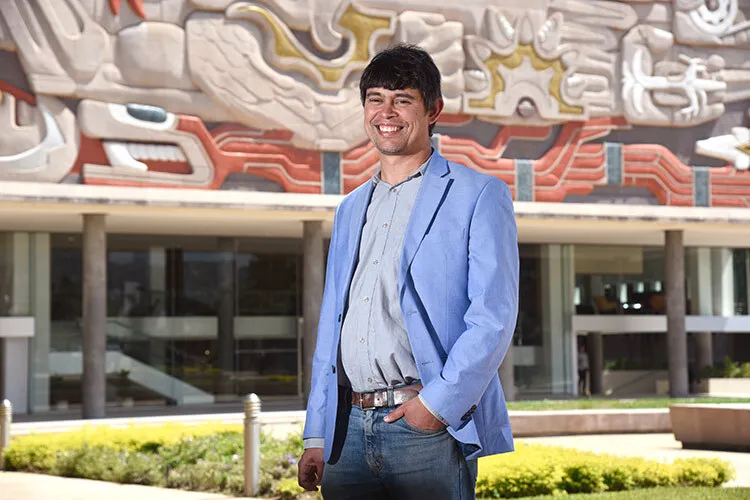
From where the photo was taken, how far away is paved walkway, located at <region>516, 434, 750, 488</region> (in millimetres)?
16047

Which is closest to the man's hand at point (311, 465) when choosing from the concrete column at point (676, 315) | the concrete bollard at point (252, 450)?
the concrete bollard at point (252, 450)

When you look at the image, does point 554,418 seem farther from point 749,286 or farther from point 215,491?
point 749,286

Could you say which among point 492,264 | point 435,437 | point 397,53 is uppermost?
point 397,53

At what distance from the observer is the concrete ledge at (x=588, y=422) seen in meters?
19.9

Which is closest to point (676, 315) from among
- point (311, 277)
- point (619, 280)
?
point (619, 280)

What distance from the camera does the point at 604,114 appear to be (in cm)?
2834

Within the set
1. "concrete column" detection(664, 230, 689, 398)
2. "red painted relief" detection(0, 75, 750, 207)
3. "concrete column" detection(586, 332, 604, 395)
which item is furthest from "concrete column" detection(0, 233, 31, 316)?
"concrete column" detection(664, 230, 689, 398)

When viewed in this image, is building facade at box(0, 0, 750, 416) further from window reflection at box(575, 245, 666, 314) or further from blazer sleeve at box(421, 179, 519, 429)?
blazer sleeve at box(421, 179, 519, 429)

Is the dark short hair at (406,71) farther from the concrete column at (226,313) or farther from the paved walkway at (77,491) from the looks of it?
the concrete column at (226,313)

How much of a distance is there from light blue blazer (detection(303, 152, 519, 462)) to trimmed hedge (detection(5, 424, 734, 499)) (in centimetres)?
800

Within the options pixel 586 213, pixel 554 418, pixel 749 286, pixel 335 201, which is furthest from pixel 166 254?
pixel 749 286

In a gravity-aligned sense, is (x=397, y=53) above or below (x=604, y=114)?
below

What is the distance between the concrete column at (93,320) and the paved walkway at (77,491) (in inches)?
436

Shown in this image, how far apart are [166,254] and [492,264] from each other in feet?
91.0
